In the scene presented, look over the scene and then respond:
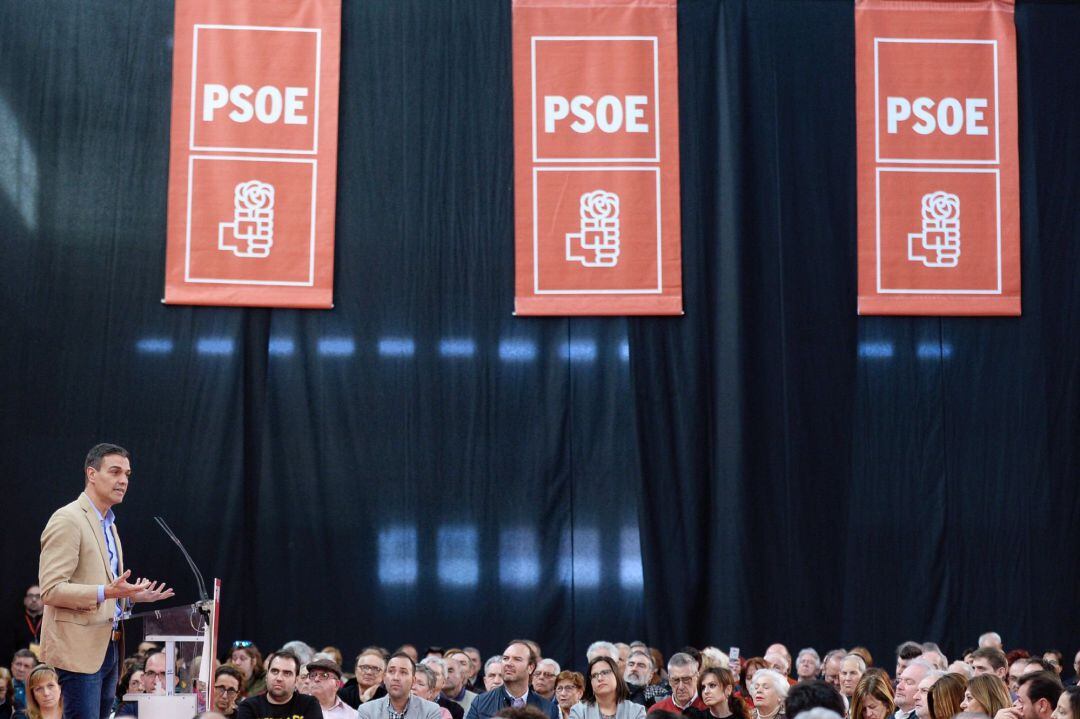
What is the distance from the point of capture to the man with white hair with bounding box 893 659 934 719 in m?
6.20

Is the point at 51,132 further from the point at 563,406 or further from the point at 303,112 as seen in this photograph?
the point at 563,406

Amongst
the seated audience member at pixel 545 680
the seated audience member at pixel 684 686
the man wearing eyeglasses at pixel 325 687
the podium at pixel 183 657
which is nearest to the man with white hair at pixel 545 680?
the seated audience member at pixel 545 680

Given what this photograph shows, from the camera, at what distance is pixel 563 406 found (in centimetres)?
1143

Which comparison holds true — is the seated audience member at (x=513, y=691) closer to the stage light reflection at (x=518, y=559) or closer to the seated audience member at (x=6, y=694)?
the seated audience member at (x=6, y=694)

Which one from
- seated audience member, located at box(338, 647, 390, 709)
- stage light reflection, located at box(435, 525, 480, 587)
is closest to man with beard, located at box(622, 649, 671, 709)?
seated audience member, located at box(338, 647, 390, 709)

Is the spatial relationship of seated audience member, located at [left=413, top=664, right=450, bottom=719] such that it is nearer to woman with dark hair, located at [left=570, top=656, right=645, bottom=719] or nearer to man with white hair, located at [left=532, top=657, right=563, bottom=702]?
man with white hair, located at [left=532, top=657, right=563, bottom=702]

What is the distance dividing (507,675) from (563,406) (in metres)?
3.98

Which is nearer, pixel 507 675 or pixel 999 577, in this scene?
pixel 507 675

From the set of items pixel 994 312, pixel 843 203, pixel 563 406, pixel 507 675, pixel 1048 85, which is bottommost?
pixel 507 675

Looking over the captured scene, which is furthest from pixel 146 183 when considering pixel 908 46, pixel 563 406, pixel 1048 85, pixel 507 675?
pixel 1048 85

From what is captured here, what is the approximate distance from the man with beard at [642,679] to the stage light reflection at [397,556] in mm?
2664

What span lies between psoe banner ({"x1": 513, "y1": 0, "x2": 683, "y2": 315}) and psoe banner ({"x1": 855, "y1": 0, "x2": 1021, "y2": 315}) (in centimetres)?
178

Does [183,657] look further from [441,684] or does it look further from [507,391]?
[507,391]

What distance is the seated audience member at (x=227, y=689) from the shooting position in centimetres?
728
